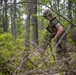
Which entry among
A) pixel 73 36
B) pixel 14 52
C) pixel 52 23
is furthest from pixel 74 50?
pixel 73 36

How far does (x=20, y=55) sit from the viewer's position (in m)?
6.17

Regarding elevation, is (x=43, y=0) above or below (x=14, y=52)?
above

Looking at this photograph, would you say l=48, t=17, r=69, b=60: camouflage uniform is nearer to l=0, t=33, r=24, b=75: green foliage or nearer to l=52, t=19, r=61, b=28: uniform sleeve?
l=52, t=19, r=61, b=28: uniform sleeve

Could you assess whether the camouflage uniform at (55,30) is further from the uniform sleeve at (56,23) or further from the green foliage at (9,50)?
the green foliage at (9,50)

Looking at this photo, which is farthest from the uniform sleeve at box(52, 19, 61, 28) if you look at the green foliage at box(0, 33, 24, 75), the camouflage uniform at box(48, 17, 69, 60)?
the green foliage at box(0, 33, 24, 75)

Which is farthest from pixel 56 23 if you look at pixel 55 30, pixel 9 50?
pixel 9 50

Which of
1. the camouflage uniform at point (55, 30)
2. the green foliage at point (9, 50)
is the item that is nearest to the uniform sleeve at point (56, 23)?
the camouflage uniform at point (55, 30)

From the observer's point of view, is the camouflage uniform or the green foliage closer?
the green foliage

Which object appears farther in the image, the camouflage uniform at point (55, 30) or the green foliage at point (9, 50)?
the camouflage uniform at point (55, 30)

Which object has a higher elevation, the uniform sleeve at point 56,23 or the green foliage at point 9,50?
the uniform sleeve at point 56,23

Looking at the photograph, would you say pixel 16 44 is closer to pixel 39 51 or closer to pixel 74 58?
pixel 39 51

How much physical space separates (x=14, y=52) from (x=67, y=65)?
170 cm

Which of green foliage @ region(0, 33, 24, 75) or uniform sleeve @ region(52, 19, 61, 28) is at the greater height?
uniform sleeve @ region(52, 19, 61, 28)

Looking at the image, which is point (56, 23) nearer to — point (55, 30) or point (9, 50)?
point (55, 30)
